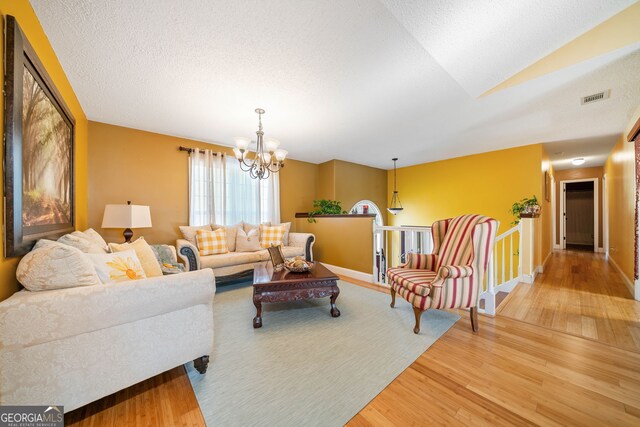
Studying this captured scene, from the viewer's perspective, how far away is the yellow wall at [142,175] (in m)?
3.18

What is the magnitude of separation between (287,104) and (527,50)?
2.32 m

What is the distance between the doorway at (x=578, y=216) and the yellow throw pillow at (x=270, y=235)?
28.0ft

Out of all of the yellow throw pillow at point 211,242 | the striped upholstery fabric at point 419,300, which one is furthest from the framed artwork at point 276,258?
the striped upholstery fabric at point 419,300

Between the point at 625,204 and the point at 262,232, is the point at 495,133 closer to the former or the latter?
the point at 625,204

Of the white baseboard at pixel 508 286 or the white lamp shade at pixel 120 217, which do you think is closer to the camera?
the white lamp shade at pixel 120 217

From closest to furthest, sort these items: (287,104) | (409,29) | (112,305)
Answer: (112,305) → (409,29) → (287,104)

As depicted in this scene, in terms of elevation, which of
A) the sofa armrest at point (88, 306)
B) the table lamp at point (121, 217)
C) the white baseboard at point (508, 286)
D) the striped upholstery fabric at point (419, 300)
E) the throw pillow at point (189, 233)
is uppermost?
the table lamp at point (121, 217)

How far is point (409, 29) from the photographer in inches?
62.8

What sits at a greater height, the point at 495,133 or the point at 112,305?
the point at 495,133

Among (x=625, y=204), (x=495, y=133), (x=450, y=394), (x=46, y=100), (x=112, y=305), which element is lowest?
(x=450, y=394)

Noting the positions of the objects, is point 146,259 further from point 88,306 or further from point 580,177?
point 580,177

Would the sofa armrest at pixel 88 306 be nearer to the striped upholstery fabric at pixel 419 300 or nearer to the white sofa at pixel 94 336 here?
the white sofa at pixel 94 336

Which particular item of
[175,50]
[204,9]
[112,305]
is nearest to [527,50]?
[204,9]

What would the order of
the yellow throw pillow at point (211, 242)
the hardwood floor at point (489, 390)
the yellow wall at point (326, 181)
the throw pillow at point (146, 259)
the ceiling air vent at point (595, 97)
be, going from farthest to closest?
the yellow wall at point (326, 181), the yellow throw pillow at point (211, 242), the ceiling air vent at point (595, 97), the throw pillow at point (146, 259), the hardwood floor at point (489, 390)
